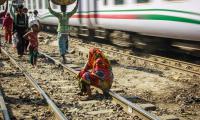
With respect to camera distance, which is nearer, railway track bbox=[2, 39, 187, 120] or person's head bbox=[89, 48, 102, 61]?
railway track bbox=[2, 39, 187, 120]

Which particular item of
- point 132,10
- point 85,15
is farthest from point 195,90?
point 85,15

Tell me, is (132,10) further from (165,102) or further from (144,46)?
(165,102)

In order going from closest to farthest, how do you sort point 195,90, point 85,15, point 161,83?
point 195,90, point 161,83, point 85,15

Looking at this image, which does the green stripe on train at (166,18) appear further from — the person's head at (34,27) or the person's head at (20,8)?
the person's head at (20,8)

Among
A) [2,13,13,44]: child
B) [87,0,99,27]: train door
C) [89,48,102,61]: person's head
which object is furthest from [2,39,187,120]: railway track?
[2,13,13,44]: child

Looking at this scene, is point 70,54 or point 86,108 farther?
point 70,54

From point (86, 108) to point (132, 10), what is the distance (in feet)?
23.9

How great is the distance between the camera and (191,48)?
1238cm

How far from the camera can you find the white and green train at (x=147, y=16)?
11227 millimetres

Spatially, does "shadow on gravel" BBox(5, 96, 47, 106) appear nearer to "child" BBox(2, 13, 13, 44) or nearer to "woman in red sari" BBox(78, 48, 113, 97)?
"woman in red sari" BBox(78, 48, 113, 97)

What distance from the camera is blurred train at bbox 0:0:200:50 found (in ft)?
36.9

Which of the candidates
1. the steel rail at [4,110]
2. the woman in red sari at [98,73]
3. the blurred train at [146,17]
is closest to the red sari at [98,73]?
the woman in red sari at [98,73]

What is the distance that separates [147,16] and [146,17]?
91 millimetres

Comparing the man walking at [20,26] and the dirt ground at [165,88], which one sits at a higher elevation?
the man walking at [20,26]
